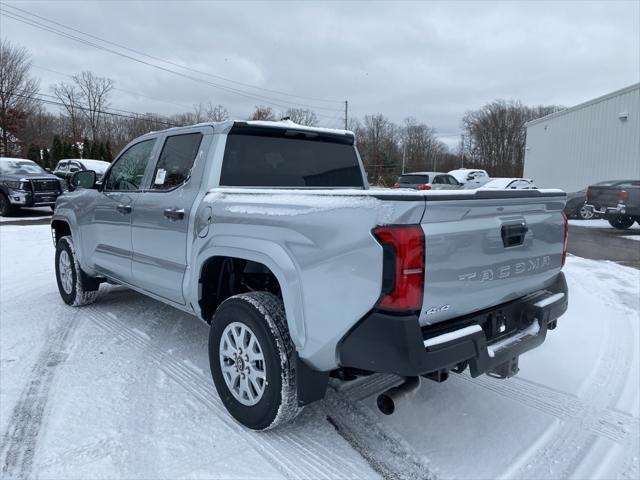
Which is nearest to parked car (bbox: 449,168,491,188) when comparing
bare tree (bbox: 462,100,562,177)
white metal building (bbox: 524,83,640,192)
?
white metal building (bbox: 524,83,640,192)

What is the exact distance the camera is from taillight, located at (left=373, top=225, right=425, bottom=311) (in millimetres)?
2049

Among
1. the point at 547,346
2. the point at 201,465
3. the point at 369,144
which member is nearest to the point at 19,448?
the point at 201,465

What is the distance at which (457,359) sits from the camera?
2.20 m

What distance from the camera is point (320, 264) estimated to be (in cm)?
232

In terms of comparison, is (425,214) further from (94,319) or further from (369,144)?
(369,144)

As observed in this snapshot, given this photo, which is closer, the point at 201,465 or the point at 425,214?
the point at 425,214

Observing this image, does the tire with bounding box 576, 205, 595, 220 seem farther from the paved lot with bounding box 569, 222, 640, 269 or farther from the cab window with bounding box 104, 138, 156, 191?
the cab window with bounding box 104, 138, 156, 191

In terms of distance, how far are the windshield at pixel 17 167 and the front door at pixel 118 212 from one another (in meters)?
13.7

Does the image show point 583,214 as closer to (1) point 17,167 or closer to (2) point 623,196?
(2) point 623,196

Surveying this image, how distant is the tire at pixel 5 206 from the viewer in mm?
15148

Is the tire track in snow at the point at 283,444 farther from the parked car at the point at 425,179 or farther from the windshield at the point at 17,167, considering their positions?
the parked car at the point at 425,179

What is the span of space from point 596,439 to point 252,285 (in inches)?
96.9

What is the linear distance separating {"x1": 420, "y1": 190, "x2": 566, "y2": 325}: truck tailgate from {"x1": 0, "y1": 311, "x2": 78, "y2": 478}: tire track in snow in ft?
7.63

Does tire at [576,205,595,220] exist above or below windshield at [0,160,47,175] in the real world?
below
